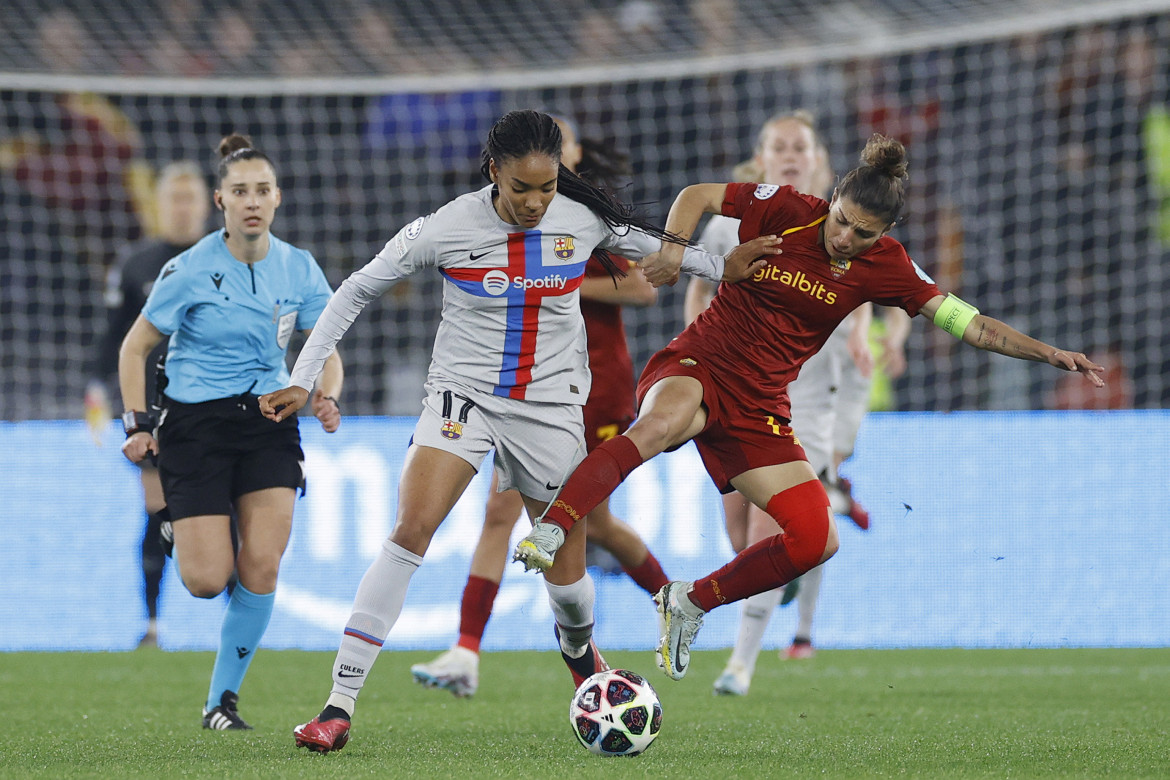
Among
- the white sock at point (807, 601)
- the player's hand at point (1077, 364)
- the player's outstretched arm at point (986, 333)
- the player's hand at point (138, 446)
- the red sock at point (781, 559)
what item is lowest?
the white sock at point (807, 601)

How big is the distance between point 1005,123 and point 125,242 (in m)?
6.79

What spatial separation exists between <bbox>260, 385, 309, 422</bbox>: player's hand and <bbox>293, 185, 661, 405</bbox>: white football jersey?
26mm

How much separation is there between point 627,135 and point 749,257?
22.7 ft

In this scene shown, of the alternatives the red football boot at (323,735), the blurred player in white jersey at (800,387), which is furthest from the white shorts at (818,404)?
the red football boot at (323,735)

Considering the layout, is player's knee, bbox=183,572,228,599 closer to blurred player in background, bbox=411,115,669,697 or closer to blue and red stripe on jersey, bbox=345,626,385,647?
blue and red stripe on jersey, bbox=345,626,385,647

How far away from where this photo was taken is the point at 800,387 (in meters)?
6.45

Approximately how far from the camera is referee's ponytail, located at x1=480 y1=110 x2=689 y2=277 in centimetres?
404

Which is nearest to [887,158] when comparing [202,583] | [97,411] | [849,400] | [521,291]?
[521,291]

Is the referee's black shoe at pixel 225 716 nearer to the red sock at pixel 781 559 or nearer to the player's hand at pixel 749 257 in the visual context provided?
the red sock at pixel 781 559

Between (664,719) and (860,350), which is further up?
(860,350)

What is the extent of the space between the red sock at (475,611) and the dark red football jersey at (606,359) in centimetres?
83

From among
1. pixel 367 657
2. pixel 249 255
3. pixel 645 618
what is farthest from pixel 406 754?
pixel 645 618

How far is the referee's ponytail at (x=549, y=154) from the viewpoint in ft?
13.2

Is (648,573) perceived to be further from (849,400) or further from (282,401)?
(282,401)
